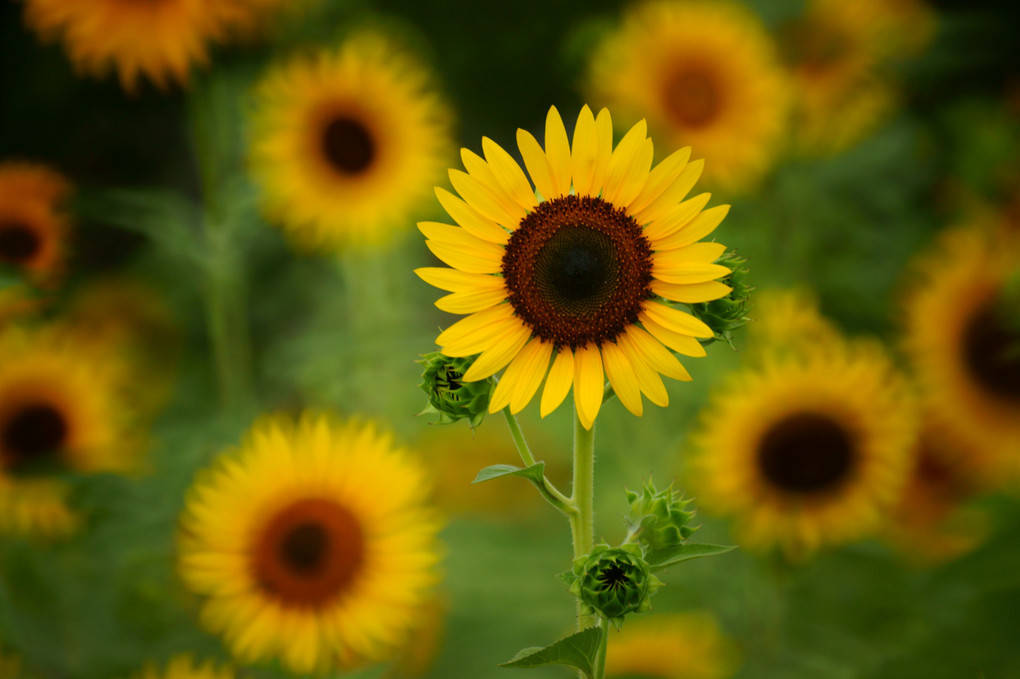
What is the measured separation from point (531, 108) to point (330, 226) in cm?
126

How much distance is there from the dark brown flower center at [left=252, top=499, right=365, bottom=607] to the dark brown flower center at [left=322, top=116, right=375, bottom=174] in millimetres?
1167

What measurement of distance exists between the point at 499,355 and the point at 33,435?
153 cm

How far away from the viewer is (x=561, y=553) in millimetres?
2176

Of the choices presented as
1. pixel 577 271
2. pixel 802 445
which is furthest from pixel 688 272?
pixel 802 445

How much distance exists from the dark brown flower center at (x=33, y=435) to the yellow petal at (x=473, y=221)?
1.34 meters

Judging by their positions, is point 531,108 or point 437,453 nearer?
point 437,453

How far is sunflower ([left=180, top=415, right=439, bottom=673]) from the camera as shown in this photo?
5.16ft

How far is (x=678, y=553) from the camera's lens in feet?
3.13

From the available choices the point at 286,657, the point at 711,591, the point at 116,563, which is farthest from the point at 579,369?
the point at 116,563

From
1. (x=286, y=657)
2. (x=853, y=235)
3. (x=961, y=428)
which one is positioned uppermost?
(x=853, y=235)

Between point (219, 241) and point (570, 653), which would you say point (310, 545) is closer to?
point (570, 653)

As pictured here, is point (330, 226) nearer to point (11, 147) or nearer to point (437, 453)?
point (437, 453)

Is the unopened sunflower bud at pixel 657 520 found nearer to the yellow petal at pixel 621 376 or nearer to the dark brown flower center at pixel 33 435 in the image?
the yellow petal at pixel 621 376

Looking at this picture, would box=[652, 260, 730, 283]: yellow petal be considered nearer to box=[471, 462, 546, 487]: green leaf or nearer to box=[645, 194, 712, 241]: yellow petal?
box=[645, 194, 712, 241]: yellow petal
